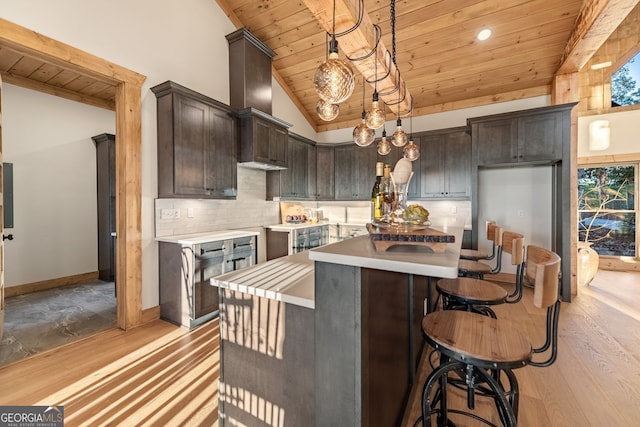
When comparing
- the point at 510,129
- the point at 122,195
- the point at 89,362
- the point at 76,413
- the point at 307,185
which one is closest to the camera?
the point at 76,413

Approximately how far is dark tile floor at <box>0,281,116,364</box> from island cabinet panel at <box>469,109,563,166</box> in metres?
5.26

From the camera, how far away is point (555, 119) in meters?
3.58

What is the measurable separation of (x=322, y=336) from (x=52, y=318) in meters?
3.57

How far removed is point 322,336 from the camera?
3.38 ft

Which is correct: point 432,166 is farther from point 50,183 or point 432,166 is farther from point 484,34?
point 50,183

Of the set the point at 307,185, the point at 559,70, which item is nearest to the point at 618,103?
the point at 559,70

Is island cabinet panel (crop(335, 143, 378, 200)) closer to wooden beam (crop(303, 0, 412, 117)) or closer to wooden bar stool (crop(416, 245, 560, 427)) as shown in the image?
wooden beam (crop(303, 0, 412, 117))

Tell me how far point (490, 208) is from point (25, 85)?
718 cm

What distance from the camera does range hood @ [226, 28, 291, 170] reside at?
3.66 m

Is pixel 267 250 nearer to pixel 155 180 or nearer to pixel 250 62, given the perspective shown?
pixel 155 180

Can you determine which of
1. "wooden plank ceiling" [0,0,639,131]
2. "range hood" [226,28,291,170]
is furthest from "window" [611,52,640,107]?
"range hood" [226,28,291,170]

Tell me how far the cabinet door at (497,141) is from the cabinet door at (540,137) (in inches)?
3.1

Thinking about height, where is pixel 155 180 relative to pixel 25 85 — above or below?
below

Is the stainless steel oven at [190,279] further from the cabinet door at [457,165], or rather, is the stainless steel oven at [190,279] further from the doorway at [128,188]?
the cabinet door at [457,165]
